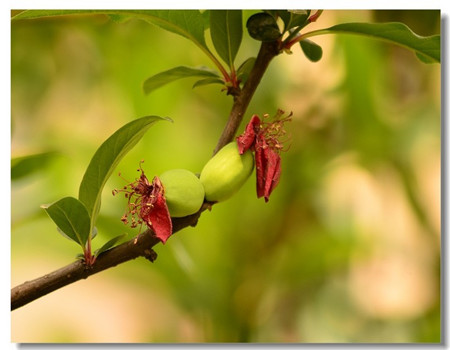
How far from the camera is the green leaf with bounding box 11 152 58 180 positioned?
2.74 ft

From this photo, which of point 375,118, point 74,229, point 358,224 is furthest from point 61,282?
point 375,118

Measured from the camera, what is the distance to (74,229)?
0.58 m

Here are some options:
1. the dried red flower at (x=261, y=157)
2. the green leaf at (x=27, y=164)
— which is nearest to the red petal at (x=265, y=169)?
the dried red flower at (x=261, y=157)

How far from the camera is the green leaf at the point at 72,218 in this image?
0.58 metres

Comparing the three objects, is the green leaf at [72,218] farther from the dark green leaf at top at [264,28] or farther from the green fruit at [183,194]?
the dark green leaf at top at [264,28]

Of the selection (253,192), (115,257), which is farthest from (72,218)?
(253,192)

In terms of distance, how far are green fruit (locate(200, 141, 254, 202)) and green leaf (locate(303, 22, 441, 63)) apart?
184 millimetres

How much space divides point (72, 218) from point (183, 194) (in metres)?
0.12

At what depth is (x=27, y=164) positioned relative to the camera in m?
0.84

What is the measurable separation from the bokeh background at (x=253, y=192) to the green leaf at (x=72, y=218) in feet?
1.15

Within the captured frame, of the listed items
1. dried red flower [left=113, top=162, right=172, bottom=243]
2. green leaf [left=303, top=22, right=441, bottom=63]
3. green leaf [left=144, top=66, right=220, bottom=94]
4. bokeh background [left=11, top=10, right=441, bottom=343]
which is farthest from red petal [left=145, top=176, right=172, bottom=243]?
bokeh background [left=11, top=10, right=441, bottom=343]

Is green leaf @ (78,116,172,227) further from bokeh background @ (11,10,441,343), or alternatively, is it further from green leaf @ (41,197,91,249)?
bokeh background @ (11,10,441,343)

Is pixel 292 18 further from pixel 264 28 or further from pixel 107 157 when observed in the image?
pixel 107 157

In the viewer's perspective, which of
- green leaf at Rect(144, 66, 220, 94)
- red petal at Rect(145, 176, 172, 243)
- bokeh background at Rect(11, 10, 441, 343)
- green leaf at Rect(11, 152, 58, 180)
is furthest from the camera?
bokeh background at Rect(11, 10, 441, 343)
